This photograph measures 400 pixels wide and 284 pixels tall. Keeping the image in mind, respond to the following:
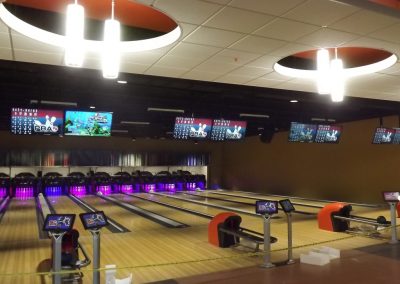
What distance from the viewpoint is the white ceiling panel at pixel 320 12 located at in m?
3.17

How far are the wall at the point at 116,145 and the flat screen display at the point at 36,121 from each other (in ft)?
29.6

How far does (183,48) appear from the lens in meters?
4.46

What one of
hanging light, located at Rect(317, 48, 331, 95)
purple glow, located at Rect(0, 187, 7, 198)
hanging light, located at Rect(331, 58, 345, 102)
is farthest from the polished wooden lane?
purple glow, located at Rect(0, 187, 7, 198)

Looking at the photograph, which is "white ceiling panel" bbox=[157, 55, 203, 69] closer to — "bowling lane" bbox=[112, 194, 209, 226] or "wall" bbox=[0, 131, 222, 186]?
"bowling lane" bbox=[112, 194, 209, 226]

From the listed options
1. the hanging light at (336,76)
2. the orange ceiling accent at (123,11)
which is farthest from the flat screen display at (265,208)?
the orange ceiling accent at (123,11)

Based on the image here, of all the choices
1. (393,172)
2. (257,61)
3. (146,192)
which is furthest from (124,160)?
(257,61)

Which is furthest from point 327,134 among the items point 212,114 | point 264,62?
point 264,62

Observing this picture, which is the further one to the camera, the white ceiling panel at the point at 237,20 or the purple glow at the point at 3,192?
the purple glow at the point at 3,192

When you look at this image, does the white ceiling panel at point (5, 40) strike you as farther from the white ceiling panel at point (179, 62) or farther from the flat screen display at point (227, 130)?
the flat screen display at point (227, 130)

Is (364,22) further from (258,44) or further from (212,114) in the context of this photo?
(212,114)

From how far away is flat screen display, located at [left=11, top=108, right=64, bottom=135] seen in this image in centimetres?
609

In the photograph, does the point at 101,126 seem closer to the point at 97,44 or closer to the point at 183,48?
the point at 97,44

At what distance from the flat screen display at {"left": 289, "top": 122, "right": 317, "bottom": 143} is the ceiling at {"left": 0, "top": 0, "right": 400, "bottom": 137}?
2.40 ft

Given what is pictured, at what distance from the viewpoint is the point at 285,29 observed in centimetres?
382
